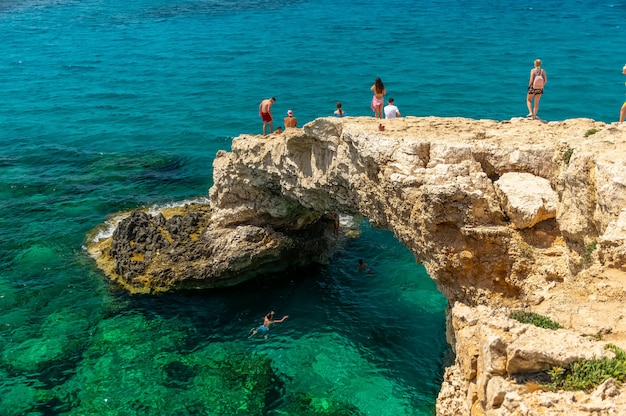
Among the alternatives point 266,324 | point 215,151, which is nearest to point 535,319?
point 266,324

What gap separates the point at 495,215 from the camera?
1680cm

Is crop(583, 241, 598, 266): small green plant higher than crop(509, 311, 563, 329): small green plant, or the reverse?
crop(583, 241, 598, 266): small green plant

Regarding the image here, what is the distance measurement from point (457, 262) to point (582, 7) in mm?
78049

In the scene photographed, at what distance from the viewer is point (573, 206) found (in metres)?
15.2

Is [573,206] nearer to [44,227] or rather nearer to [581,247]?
[581,247]

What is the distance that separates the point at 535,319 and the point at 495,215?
595 cm

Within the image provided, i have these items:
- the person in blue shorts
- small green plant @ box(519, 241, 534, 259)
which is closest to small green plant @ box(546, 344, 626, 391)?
small green plant @ box(519, 241, 534, 259)

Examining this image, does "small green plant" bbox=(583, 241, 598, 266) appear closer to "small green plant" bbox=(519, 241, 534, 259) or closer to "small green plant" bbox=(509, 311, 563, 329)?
"small green plant" bbox=(519, 241, 534, 259)

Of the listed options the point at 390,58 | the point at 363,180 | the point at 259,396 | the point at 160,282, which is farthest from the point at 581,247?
the point at 390,58

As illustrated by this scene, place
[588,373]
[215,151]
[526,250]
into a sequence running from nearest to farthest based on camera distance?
[588,373] → [526,250] → [215,151]

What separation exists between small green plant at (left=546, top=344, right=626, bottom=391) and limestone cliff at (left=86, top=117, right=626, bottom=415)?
20 centimetres

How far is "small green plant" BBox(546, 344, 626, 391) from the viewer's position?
902 centimetres

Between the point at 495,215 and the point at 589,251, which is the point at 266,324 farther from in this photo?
the point at 589,251

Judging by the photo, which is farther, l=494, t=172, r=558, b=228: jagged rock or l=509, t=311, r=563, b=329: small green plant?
l=494, t=172, r=558, b=228: jagged rock
